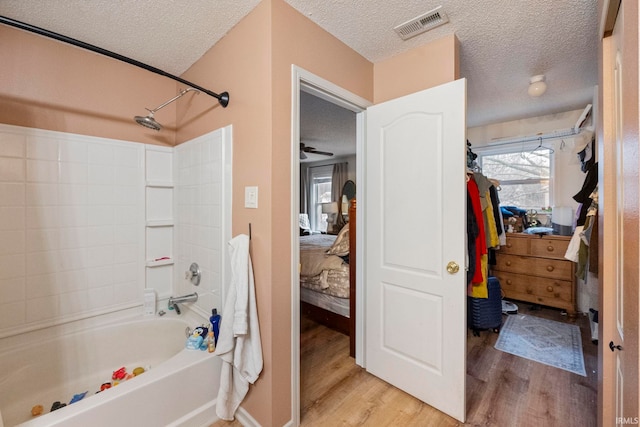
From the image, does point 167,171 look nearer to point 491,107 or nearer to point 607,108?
point 607,108

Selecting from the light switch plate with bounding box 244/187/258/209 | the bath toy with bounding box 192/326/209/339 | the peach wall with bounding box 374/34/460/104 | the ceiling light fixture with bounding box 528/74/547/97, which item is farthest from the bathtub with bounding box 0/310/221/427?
the ceiling light fixture with bounding box 528/74/547/97

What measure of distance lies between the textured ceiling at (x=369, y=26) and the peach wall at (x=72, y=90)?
0.16m

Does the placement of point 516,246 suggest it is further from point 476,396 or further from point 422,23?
point 422,23

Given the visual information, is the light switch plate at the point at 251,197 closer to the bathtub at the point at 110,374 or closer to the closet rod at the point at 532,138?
the bathtub at the point at 110,374

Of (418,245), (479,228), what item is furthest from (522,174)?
(418,245)

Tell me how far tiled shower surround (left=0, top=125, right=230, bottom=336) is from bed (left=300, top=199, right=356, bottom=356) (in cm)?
110

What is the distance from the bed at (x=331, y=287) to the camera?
2.45 metres

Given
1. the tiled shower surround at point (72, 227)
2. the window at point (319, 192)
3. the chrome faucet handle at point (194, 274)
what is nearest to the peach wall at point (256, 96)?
the tiled shower surround at point (72, 227)

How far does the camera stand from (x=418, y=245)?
5.50 ft

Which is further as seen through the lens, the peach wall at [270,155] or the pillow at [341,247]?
the pillow at [341,247]

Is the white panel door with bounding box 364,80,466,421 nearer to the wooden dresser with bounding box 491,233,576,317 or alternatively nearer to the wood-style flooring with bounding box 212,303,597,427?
the wood-style flooring with bounding box 212,303,597,427

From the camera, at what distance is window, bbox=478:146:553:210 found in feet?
11.3

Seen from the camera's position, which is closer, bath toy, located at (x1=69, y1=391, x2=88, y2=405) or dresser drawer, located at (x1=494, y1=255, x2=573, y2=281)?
bath toy, located at (x1=69, y1=391, x2=88, y2=405)

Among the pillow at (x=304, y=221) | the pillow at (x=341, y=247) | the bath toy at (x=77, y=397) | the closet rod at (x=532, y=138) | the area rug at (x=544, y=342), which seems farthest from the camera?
the pillow at (x=304, y=221)
